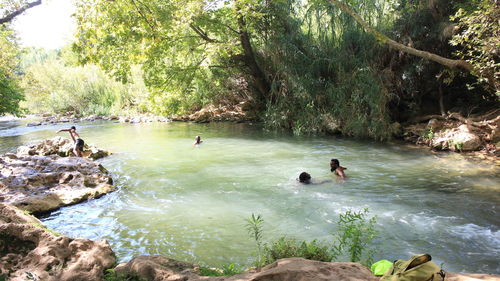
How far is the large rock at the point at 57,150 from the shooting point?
12.0 meters

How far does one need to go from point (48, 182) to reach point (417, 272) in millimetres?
8013

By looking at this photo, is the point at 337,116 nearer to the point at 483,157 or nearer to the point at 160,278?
the point at 483,157

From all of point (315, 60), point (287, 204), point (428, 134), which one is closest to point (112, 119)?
point (315, 60)

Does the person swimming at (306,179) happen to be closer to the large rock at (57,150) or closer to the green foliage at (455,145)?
the green foliage at (455,145)

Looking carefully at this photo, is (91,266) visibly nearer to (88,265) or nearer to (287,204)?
(88,265)

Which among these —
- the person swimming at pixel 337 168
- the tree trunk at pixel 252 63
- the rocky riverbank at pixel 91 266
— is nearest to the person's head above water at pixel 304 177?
the person swimming at pixel 337 168

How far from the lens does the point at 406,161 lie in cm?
1002

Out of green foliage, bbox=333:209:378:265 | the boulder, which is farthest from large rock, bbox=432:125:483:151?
the boulder

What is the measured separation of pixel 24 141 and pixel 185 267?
1826 centimetres

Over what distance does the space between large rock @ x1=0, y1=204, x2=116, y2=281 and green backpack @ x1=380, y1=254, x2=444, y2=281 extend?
2621mm

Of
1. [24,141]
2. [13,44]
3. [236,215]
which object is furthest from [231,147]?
[13,44]

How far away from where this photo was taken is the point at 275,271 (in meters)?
2.72

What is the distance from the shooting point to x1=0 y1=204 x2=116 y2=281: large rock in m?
3.09

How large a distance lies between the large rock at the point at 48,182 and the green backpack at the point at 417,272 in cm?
658
